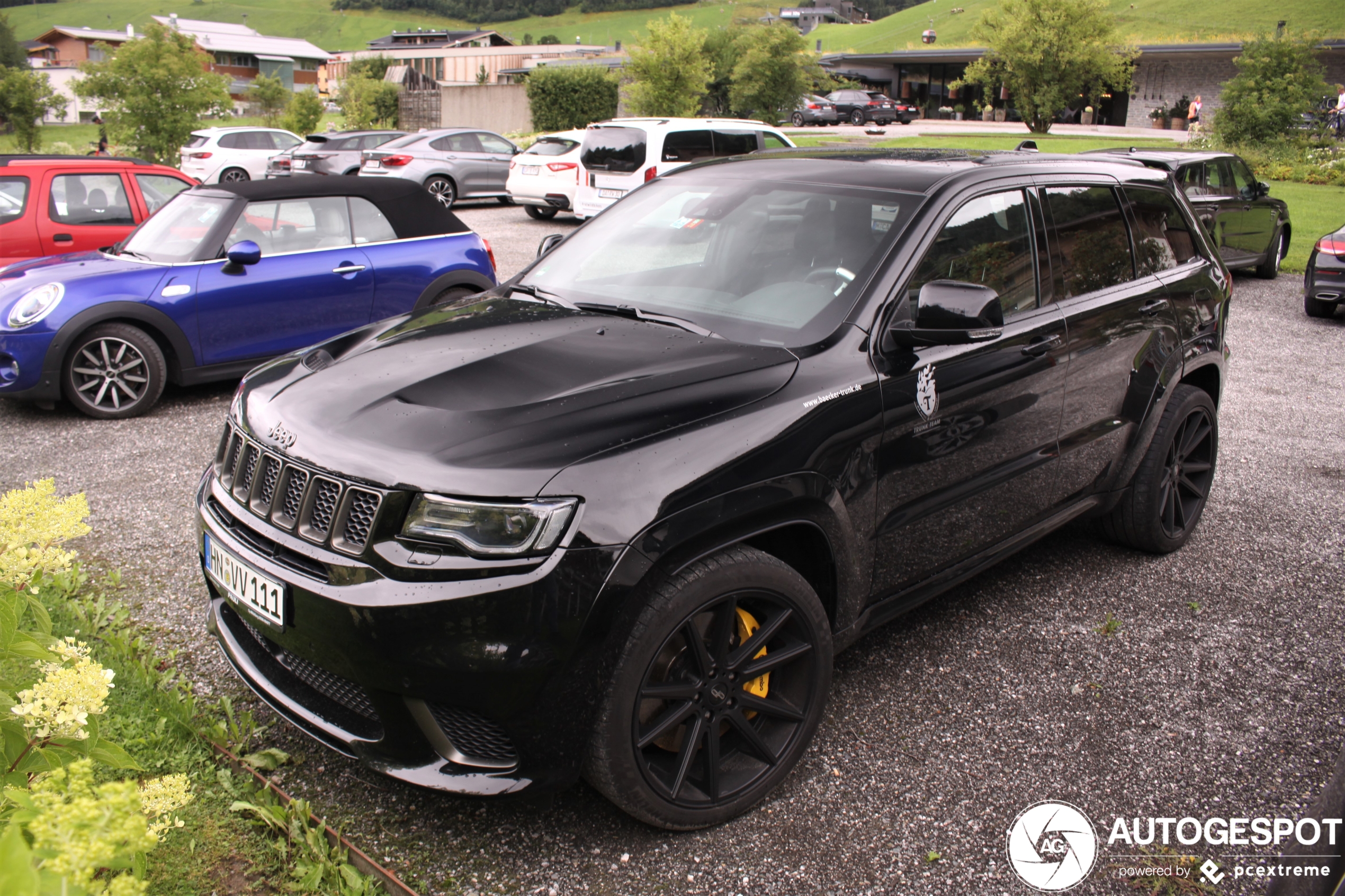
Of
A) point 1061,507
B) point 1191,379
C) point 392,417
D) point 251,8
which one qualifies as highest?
point 251,8

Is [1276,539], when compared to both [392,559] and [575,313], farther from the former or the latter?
[392,559]

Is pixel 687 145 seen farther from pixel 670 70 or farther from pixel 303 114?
pixel 303 114

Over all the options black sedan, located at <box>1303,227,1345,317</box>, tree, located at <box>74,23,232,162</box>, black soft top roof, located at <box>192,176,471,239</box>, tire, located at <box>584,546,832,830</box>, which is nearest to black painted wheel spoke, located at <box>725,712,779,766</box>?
tire, located at <box>584,546,832,830</box>

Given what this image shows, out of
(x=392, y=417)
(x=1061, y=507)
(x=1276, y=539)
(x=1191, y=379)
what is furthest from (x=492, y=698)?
(x=1276, y=539)

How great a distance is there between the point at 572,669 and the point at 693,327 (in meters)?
1.32

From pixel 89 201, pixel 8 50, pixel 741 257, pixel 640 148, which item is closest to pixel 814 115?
pixel 640 148

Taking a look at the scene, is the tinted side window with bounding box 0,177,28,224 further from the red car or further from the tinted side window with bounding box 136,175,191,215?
the tinted side window with bounding box 136,175,191,215

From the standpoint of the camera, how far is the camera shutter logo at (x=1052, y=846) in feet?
8.52

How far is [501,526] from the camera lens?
224cm

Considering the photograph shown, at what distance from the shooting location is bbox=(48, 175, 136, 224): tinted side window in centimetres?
859

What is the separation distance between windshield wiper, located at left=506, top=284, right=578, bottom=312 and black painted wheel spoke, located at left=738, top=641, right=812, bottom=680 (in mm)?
1410

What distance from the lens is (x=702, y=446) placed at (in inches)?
98.2

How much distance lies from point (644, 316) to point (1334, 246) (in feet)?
34.5

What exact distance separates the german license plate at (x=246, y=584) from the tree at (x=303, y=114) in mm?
41059
